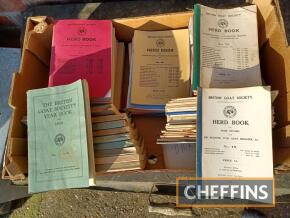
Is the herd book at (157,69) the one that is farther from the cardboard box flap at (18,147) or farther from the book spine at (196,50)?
the cardboard box flap at (18,147)

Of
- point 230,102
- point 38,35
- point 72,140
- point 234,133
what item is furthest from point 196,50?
point 38,35

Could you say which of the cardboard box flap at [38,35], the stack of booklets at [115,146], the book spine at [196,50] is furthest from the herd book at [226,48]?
the cardboard box flap at [38,35]

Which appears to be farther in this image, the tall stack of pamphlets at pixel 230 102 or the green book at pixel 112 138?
the green book at pixel 112 138

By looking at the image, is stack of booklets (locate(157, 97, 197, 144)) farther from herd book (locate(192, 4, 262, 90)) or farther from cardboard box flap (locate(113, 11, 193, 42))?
cardboard box flap (locate(113, 11, 193, 42))

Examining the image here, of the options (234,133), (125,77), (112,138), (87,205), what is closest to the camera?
(234,133)

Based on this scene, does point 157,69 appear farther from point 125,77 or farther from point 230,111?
point 230,111

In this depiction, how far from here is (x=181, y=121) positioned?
1392 mm

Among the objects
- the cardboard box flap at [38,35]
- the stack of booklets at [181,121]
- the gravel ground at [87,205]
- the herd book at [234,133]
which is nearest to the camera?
the herd book at [234,133]

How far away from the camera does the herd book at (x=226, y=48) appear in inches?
55.9

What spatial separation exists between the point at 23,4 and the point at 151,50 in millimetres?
851

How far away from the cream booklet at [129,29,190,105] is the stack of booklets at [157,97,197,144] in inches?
6.4

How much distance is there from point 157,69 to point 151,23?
0.22m

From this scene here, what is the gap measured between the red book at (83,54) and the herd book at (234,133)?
1.39 ft

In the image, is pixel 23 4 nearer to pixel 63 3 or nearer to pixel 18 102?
pixel 63 3
